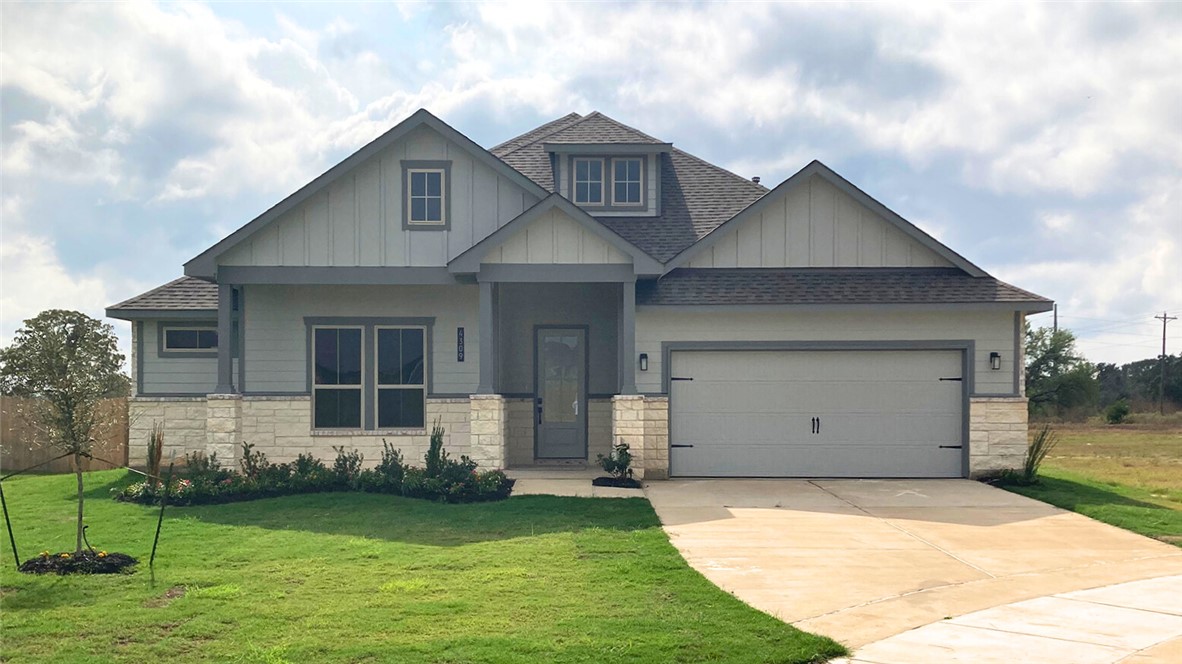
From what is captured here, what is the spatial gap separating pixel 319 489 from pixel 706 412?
20.8 ft

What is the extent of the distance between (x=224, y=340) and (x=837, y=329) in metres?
10.2

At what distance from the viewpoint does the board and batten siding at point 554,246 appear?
638 inches

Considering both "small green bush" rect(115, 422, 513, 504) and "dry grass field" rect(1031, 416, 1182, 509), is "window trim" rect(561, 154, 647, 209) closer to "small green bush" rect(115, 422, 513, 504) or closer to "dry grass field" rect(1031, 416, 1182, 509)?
"small green bush" rect(115, 422, 513, 504)

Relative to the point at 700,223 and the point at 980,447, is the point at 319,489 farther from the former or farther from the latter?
the point at 980,447

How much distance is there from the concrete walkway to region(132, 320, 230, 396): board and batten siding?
14683 millimetres

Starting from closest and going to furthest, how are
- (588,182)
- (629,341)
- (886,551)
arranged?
1. (886,551)
2. (629,341)
3. (588,182)

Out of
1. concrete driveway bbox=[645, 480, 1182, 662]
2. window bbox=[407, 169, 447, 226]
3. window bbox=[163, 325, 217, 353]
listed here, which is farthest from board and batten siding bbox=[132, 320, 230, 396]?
concrete driveway bbox=[645, 480, 1182, 662]

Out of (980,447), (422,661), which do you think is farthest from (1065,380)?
(422,661)

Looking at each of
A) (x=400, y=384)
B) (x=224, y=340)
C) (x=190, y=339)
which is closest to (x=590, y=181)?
(x=400, y=384)

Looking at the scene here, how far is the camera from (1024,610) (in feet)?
26.8

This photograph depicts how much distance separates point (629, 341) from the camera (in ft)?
53.7

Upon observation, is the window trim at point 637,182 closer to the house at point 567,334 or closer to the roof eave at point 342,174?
the house at point 567,334

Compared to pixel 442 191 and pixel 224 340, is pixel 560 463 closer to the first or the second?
pixel 442 191

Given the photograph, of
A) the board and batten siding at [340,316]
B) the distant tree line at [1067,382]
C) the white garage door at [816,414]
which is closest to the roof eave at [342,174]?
the board and batten siding at [340,316]
